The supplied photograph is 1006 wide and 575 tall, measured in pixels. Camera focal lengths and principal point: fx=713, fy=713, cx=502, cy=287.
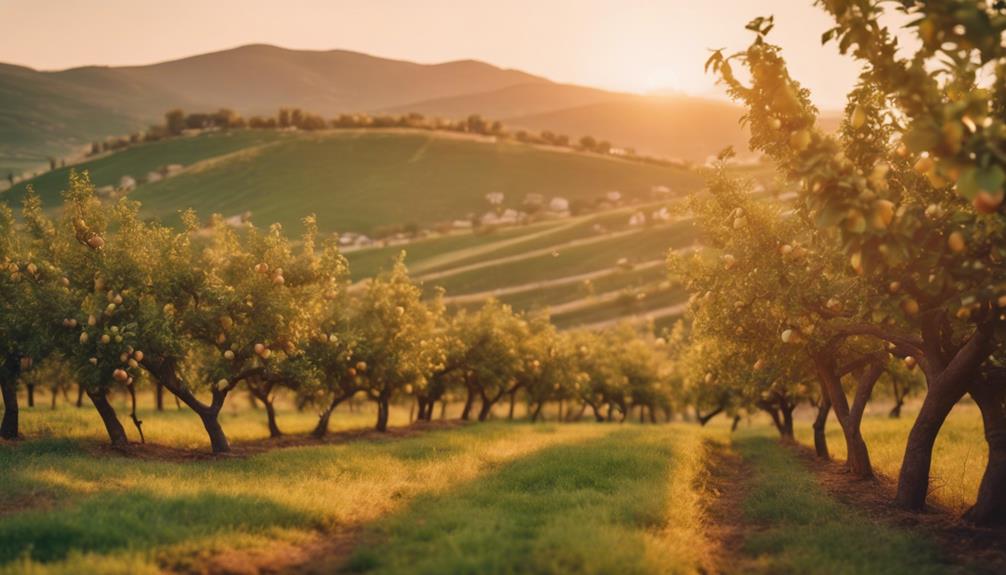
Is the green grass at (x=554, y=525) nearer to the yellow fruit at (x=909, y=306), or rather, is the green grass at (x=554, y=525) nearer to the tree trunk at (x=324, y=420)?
the yellow fruit at (x=909, y=306)

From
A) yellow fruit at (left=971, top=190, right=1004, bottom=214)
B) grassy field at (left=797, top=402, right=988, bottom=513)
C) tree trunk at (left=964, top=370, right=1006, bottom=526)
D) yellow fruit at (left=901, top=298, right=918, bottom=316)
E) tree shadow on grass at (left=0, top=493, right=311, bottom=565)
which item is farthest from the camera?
grassy field at (left=797, top=402, right=988, bottom=513)

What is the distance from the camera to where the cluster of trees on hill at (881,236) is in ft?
32.5

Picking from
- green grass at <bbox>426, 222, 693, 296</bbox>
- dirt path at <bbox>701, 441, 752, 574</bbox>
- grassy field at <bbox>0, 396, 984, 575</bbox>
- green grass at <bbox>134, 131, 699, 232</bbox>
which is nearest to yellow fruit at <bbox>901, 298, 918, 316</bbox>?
grassy field at <bbox>0, 396, 984, 575</bbox>

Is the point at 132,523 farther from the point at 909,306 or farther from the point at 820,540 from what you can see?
the point at 909,306

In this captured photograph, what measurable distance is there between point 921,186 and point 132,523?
56.1 feet

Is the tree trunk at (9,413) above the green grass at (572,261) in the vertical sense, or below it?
below

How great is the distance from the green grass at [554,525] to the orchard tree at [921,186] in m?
5.76

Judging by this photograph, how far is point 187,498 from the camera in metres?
14.5

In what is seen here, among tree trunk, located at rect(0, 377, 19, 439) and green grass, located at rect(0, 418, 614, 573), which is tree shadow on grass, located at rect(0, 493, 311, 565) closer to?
green grass, located at rect(0, 418, 614, 573)

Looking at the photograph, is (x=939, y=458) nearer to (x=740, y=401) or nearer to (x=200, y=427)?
(x=740, y=401)

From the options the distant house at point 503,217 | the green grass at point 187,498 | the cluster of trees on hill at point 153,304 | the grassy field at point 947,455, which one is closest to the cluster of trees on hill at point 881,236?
the grassy field at point 947,455

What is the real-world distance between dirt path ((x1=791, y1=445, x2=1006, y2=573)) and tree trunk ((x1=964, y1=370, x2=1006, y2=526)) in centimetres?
47

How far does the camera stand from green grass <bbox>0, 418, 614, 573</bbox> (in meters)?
11.3

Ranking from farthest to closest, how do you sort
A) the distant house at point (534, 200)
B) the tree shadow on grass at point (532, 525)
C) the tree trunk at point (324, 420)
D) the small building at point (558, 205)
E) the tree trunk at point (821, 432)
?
the distant house at point (534, 200) → the small building at point (558, 205) → the tree trunk at point (324, 420) → the tree trunk at point (821, 432) → the tree shadow on grass at point (532, 525)
